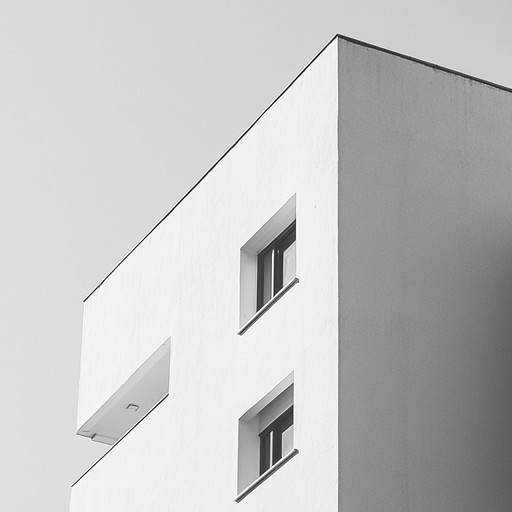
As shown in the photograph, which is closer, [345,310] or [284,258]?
[345,310]

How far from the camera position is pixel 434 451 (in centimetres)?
2164

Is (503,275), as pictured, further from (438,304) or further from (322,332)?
(322,332)

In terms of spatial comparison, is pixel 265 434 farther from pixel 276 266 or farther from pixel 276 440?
pixel 276 266

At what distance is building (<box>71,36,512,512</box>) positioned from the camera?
71.0 ft

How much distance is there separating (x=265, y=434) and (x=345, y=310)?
2.87 meters

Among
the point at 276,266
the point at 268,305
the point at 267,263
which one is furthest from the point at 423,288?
the point at 267,263

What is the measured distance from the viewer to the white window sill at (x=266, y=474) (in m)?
22.3

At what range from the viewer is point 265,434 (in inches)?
951

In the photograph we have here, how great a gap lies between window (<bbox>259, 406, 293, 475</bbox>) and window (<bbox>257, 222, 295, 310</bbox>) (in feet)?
6.59

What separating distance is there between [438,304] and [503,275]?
119 cm

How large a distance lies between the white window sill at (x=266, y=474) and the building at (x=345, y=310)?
→ 31 mm

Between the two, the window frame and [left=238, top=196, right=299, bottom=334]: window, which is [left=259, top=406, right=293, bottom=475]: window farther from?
the window frame

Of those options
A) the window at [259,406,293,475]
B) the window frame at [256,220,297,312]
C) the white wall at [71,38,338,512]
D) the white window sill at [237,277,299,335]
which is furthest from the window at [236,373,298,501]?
the window frame at [256,220,297,312]

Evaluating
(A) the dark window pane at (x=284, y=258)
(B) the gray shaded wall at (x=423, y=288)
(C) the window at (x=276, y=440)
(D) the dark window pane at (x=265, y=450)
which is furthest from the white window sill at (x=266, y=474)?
(A) the dark window pane at (x=284, y=258)
